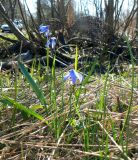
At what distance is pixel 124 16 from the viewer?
6770 millimetres

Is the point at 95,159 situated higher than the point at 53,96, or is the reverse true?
the point at 53,96

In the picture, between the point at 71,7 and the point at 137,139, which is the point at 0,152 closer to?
the point at 137,139

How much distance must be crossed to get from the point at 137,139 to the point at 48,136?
1.04 ft

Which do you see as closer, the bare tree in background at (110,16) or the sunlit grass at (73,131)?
the sunlit grass at (73,131)

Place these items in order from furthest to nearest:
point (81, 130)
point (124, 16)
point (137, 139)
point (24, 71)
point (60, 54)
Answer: point (124, 16) < point (60, 54) < point (24, 71) < point (81, 130) < point (137, 139)

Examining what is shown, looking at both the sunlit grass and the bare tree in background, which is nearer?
the sunlit grass

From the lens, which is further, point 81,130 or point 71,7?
point 71,7

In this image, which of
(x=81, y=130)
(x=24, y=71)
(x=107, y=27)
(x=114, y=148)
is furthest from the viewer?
(x=107, y=27)

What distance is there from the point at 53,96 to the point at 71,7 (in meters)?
6.44

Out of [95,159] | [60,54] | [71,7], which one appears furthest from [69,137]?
[71,7]

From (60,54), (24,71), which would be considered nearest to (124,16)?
(60,54)

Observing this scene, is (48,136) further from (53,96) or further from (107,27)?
(107,27)

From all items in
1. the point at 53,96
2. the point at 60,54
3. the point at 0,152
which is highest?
the point at 53,96

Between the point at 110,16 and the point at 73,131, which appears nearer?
the point at 73,131
